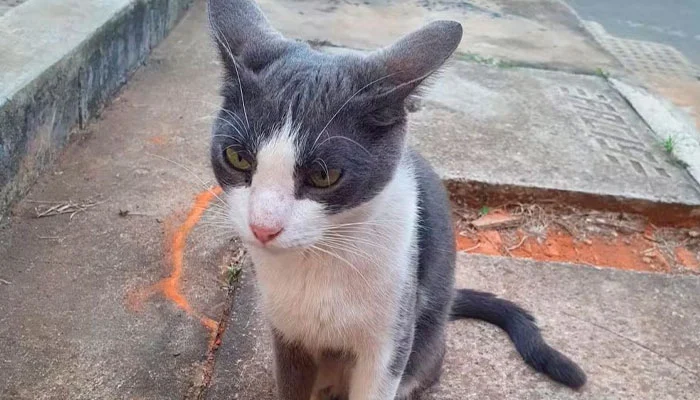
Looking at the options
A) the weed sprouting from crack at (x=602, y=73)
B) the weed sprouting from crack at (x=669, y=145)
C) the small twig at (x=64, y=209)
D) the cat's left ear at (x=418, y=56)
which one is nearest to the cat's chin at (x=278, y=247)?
the cat's left ear at (x=418, y=56)

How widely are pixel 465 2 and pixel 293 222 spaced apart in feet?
16.1

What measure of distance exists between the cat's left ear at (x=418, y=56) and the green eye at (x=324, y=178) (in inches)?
7.8

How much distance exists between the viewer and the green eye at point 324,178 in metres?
1.34

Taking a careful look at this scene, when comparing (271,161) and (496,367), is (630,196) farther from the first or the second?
(271,161)

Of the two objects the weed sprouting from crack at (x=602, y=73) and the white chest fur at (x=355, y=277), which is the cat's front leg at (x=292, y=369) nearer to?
the white chest fur at (x=355, y=277)

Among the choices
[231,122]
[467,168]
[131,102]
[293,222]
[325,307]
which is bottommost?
[131,102]

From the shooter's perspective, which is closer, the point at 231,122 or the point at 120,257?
the point at 231,122

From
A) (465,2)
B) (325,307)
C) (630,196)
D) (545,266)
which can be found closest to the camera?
(325,307)

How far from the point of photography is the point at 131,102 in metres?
3.29

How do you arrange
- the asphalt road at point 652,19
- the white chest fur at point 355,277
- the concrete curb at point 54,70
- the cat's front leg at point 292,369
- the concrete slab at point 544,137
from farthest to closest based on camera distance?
the asphalt road at point 652,19 → the concrete slab at point 544,137 → the concrete curb at point 54,70 → the cat's front leg at point 292,369 → the white chest fur at point 355,277

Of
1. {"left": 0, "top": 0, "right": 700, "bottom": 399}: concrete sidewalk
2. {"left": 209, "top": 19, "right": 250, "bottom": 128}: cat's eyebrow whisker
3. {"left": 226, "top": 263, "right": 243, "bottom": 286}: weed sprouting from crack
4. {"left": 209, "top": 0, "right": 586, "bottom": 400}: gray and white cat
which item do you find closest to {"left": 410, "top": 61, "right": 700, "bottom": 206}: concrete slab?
{"left": 0, "top": 0, "right": 700, "bottom": 399}: concrete sidewalk

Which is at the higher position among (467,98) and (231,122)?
(231,122)

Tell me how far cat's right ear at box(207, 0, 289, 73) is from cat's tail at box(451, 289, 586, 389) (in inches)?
40.1

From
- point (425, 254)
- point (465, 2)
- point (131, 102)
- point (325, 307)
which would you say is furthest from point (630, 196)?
point (465, 2)
